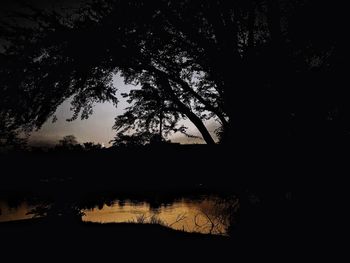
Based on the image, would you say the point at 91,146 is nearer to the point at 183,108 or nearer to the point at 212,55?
the point at 212,55

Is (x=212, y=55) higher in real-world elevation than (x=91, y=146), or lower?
higher

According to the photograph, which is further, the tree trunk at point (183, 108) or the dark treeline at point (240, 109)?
the tree trunk at point (183, 108)

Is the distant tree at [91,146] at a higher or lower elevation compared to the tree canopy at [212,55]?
lower

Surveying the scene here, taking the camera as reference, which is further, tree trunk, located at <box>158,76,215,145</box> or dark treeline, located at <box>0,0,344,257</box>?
tree trunk, located at <box>158,76,215,145</box>

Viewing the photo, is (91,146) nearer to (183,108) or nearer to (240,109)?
(240,109)

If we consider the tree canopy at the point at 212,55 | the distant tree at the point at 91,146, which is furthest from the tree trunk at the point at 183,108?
the distant tree at the point at 91,146

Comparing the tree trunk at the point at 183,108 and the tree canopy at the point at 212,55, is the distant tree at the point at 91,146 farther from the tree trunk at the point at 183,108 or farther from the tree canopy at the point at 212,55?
the tree trunk at the point at 183,108

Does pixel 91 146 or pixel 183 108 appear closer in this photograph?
pixel 91 146

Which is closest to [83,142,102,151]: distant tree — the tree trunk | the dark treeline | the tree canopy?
the dark treeline

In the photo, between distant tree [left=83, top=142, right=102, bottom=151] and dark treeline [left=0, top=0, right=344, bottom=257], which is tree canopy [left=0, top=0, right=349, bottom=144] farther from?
distant tree [left=83, top=142, right=102, bottom=151]

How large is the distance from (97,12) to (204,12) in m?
3.39

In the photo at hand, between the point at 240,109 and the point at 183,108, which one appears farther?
the point at 183,108

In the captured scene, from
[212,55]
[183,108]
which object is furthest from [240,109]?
[183,108]

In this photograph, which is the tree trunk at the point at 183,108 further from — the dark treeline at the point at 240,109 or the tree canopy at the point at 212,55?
the dark treeline at the point at 240,109
